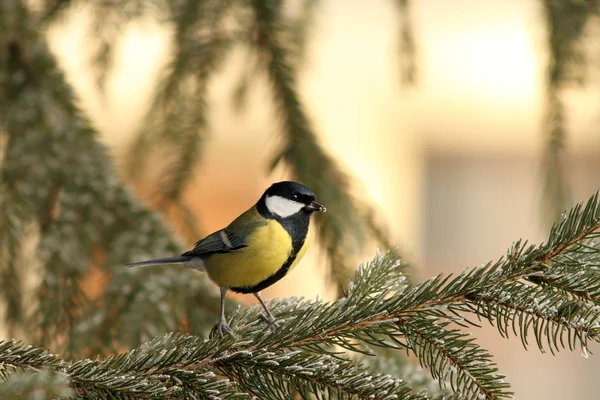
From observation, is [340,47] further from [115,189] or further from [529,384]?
[115,189]

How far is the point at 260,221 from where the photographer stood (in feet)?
2.82

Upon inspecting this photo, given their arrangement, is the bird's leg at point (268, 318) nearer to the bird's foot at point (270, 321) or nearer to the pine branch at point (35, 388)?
the bird's foot at point (270, 321)

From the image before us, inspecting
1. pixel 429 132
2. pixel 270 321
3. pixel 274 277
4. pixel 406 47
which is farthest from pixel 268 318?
pixel 429 132

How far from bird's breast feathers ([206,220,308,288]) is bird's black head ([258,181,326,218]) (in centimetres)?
2

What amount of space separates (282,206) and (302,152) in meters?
0.22

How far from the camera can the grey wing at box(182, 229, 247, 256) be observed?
845mm

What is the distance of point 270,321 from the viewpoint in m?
0.67

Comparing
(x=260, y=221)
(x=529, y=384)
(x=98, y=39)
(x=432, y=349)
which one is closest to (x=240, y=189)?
(x=529, y=384)

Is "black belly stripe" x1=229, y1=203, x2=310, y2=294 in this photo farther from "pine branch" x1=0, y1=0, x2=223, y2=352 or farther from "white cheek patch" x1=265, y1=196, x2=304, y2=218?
"pine branch" x1=0, y1=0, x2=223, y2=352

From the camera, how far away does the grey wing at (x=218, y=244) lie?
0.85 m

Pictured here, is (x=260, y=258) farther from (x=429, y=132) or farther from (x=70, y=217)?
(x=429, y=132)

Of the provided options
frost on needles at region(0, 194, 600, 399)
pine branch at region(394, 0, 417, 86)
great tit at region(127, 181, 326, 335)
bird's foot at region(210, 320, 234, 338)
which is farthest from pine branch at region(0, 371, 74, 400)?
pine branch at region(394, 0, 417, 86)

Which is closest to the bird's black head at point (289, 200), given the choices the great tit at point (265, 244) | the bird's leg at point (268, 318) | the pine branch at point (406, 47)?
the great tit at point (265, 244)

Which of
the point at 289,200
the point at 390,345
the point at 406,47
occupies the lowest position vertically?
the point at 390,345
